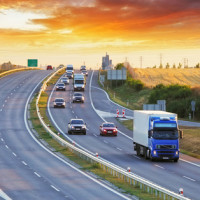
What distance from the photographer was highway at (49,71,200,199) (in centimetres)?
3167

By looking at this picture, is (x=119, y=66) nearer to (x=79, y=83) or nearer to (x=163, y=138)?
(x=79, y=83)

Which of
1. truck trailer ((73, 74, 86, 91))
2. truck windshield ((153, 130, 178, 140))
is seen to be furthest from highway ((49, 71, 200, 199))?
truck trailer ((73, 74, 86, 91))

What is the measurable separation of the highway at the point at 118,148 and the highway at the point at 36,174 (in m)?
3.61

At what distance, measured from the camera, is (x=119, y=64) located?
164 meters

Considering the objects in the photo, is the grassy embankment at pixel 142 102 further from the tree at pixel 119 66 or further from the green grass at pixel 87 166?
the green grass at pixel 87 166

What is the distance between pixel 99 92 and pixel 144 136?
6820 centimetres

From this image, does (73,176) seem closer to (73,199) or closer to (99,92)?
(73,199)

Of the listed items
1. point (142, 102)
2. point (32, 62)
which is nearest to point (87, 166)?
point (142, 102)

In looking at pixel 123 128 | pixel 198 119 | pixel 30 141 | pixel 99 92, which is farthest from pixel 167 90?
pixel 30 141

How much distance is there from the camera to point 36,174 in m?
33.3

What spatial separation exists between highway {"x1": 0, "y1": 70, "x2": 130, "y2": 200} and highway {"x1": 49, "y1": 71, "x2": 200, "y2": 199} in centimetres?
361

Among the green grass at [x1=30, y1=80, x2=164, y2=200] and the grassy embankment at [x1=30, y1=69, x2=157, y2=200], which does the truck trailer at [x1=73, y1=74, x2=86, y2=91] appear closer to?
the grassy embankment at [x1=30, y1=69, x2=157, y2=200]

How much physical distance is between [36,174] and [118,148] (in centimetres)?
1622

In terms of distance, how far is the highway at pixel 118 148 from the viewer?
1247 inches
